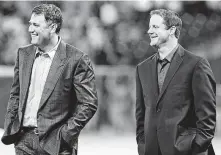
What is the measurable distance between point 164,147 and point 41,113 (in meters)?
0.81

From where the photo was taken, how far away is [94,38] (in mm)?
8453

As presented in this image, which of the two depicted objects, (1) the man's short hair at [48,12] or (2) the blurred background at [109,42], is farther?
(2) the blurred background at [109,42]

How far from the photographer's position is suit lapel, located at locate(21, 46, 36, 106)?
3596mm

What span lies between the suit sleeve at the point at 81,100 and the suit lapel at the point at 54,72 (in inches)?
4.4

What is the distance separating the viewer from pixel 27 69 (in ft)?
12.0

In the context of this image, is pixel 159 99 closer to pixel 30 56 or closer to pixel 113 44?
pixel 30 56

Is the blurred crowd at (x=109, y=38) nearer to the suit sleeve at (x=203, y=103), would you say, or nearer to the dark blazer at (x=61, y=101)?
the dark blazer at (x=61, y=101)

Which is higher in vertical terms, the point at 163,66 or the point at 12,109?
the point at 163,66

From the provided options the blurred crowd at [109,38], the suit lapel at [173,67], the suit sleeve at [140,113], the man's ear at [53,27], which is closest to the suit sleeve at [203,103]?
the suit lapel at [173,67]

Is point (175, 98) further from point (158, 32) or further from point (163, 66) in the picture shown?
point (158, 32)

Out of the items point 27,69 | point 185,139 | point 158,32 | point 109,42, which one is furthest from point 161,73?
point 109,42

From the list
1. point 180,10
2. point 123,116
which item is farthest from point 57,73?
point 180,10

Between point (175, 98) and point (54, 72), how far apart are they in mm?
795

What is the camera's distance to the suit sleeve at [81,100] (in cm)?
356
